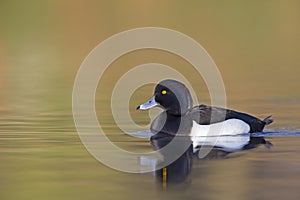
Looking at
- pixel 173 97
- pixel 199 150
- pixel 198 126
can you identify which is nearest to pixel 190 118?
pixel 198 126

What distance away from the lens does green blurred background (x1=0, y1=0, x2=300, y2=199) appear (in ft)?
33.3

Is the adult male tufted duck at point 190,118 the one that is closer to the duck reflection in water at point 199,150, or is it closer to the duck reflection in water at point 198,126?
the duck reflection in water at point 198,126

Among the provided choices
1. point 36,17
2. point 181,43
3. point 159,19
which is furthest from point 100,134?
point 36,17

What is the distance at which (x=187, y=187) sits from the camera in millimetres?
9234

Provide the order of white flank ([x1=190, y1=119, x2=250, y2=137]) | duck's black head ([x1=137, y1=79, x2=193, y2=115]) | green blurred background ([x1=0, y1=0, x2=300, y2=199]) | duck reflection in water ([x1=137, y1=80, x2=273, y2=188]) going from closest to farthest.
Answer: green blurred background ([x1=0, y1=0, x2=300, y2=199]) → duck reflection in water ([x1=137, y1=80, x2=273, y2=188]) → white flank ([x1=190, y1=119, x2=250, y2=137]) → duck's black head ([x1=137, y1=79, x2=193, y2=115])

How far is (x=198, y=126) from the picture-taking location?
13391 mm

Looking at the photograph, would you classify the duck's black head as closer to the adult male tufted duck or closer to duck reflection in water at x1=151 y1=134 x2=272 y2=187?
the adult male tufted duck

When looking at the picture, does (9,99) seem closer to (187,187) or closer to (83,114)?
(83,114)

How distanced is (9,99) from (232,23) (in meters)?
20.8

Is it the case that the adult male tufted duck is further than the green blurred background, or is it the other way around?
the adult male tufted duck

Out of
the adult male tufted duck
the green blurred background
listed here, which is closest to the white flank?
the adult male tufted duck

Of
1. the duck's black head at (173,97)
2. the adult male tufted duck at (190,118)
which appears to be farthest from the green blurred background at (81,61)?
the duck's black head at (173,97)

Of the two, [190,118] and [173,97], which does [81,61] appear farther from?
[190,118]

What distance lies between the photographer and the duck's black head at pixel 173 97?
45.8 feet
